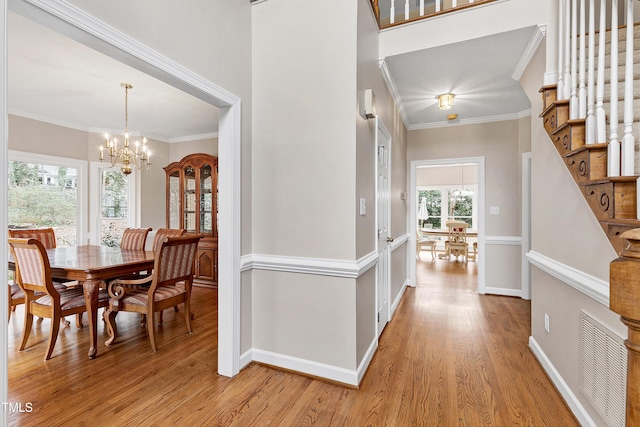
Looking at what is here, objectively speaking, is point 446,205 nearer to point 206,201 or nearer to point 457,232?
point 457,232

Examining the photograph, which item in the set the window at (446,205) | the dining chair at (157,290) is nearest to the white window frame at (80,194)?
the dining chair at (157,290)

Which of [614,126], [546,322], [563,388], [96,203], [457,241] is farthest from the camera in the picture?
[457,241]

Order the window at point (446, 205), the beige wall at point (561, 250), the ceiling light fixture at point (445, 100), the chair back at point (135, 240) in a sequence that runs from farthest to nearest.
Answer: the window at point (446, 205), the chair back at point (135, 240), the ceiling light fixture at point (445, 100), the beige wall at point (561, 250)

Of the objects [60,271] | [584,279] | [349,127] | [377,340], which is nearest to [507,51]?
[349,127]

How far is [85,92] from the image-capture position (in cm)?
361

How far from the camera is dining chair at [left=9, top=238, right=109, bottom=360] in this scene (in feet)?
7.70

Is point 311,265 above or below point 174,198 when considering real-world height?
below

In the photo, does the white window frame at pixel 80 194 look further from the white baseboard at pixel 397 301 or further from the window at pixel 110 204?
the white baseboard at pixel 397 301

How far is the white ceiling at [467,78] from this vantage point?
2.63 metres

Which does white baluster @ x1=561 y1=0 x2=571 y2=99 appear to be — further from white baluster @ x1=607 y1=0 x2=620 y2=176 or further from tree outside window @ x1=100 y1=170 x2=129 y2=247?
tree outside window @ x1=100 y1=170 x2=129 y2=247

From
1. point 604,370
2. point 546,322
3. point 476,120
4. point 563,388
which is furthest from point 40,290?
point 476,120

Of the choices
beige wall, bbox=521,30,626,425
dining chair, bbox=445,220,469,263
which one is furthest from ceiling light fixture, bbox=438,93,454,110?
dining chair, bbox=445,220,469,263

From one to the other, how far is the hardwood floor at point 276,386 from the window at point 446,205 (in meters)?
6.63

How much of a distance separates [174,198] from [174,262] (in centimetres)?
301
